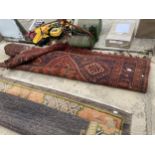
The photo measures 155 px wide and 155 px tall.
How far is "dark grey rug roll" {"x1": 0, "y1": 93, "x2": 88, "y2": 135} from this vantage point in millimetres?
1700

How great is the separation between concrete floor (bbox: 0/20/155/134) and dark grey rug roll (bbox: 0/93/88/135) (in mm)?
372

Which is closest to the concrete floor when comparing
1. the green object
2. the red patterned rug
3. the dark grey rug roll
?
the red patterned rug

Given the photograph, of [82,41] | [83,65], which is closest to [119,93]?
[83,65]

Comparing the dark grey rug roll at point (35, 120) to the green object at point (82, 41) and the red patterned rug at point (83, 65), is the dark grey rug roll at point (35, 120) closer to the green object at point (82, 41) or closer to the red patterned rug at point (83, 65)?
the red patterned rug at point (83, 65)

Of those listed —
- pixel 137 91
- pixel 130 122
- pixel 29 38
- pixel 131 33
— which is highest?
pixel 131 33

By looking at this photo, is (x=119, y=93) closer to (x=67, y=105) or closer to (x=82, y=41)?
(x=67, y=105)

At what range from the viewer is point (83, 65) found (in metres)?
2.32

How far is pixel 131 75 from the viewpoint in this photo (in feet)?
6.88

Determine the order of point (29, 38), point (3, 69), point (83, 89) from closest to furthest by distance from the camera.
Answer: point (83, 89) → point (3, 69) → point (29, 38)

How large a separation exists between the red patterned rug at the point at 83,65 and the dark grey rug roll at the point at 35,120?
57cm

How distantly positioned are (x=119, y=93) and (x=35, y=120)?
39.1 inches
